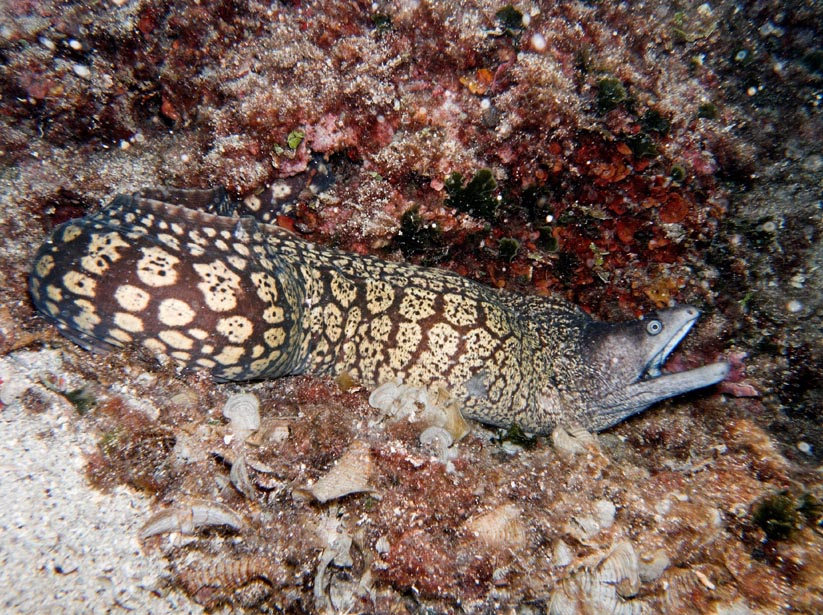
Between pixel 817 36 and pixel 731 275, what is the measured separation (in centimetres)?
219

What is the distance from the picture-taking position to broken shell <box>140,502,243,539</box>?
223 cm

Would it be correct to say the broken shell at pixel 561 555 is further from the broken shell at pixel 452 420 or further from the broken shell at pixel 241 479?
the broken shell at pixel 241 479

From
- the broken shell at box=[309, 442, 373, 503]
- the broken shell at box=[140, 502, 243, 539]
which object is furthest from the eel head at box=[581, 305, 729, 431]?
the broken shell at box=[140, 502, 243, 539]

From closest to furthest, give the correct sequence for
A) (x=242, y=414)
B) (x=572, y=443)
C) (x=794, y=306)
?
(x=242, y=414) < (x=572, y=443) < (x=794, y=306)

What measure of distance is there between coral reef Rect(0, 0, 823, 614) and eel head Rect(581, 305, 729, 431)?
1.18 ft

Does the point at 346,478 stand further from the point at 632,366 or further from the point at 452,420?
the point at 632,366

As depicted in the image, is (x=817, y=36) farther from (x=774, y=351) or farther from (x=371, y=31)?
(x=371, y=31)

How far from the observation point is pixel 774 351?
4168 mm

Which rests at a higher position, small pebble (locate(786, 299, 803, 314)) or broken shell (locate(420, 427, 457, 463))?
small pebble (locate(786, 299, 803, 314))

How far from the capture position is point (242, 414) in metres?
2.92

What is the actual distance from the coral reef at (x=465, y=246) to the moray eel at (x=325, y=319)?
307 mm

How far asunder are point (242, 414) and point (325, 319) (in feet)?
4.28

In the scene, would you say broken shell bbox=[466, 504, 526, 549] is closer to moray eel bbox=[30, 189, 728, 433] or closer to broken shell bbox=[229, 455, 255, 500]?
broken shell bbox=[229, 455, 255, 500]

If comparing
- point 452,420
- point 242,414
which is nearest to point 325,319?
point 242,414
